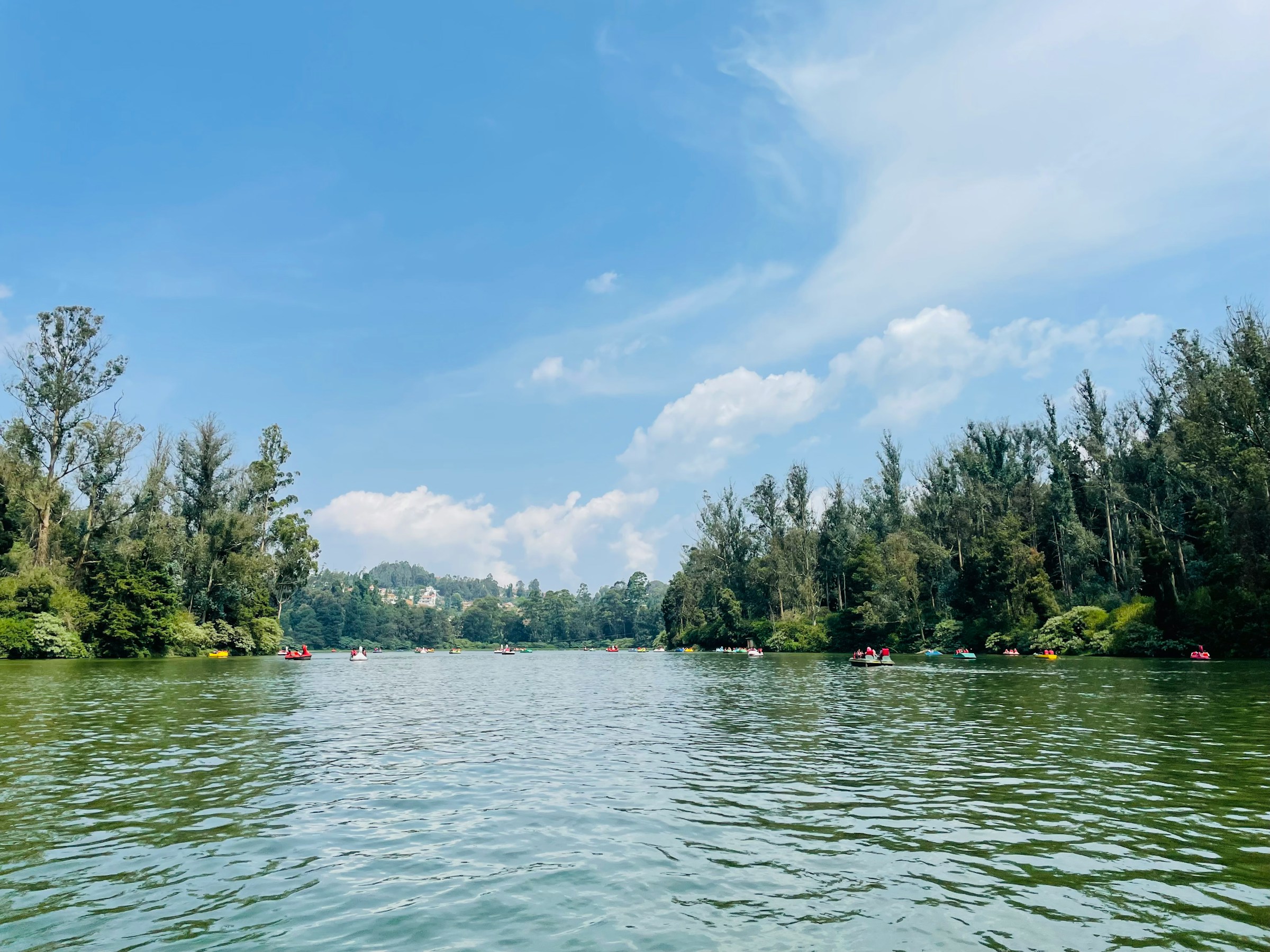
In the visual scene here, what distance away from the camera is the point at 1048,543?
91812 mm

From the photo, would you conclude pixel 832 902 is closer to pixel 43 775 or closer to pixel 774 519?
pixel 43 775

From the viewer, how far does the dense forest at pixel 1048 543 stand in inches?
2441

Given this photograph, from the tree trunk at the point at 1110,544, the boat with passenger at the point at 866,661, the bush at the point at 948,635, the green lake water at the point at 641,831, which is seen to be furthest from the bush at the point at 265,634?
the tree trunk at the point at 1110,544


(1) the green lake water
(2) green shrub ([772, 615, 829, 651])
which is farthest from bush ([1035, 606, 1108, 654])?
(1) the green lake water

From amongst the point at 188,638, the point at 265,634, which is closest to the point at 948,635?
the point at 265,634

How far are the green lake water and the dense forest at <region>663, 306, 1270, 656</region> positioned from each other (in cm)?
3981

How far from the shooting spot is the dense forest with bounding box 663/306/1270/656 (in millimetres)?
62000

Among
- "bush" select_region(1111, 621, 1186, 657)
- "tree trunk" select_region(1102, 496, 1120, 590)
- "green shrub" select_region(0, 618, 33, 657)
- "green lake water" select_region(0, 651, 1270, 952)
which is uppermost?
"tree trunk" select_region(1102, 496, 1120, 590)

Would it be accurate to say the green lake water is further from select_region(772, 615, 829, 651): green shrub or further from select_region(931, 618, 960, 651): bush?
select_region(772, 615, 829, 651): green shrub

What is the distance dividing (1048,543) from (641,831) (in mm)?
91242

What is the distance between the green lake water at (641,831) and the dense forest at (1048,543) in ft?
131

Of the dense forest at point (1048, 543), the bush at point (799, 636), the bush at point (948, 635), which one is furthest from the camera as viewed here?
the bush at point (799, 636)

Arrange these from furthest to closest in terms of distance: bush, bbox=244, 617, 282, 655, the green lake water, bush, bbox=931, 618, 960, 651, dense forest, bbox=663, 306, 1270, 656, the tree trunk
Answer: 1. bush, bbox=244, 617, 282, 655
2. bush, bbox=931, 618, 960, 651
3. the tree trunk
4. dense forest, bbox=663, 306, 1270, 656
5. the green lake water

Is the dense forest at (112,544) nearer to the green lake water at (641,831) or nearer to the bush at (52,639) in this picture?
the bush at (52,639)
